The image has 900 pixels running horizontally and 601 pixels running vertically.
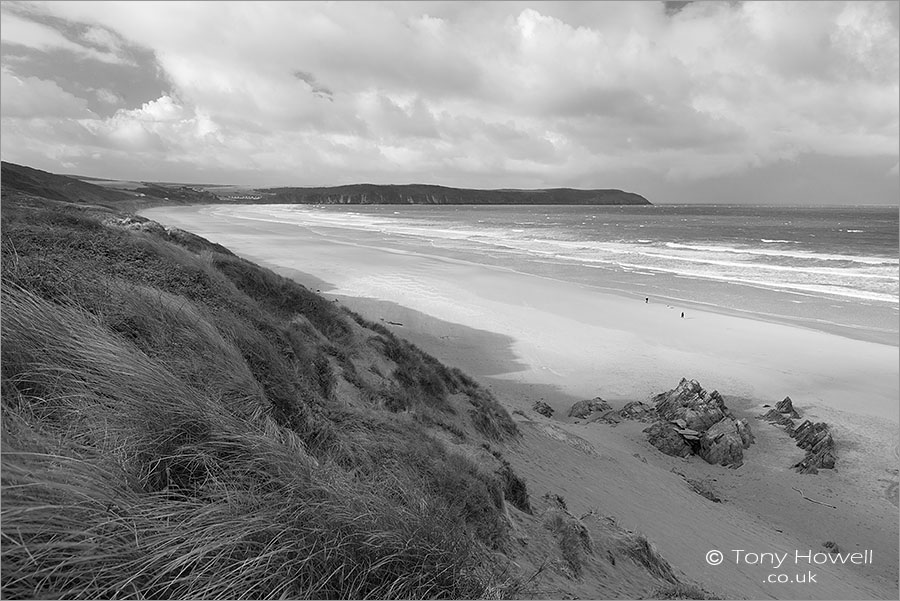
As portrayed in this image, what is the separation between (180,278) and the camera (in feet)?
25.4

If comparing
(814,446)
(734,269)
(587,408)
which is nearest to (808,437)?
(814,446)

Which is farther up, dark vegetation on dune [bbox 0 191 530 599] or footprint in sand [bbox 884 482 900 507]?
dark vegetation on dune [bbox 0 191 530 599]

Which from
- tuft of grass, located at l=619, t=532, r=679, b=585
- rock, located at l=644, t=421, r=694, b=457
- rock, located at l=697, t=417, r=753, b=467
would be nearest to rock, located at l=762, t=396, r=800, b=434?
rock, located at l=697, t=417, r=753, b=467

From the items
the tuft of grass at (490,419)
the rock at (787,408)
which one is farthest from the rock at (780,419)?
the tuft of grass at (490,419)

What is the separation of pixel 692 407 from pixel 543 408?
389cm

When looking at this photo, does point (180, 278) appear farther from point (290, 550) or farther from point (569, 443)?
point (569, 443)

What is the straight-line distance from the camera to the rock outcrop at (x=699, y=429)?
39.6 ft

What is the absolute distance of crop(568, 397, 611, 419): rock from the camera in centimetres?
1400

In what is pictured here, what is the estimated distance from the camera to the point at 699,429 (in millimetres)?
12766

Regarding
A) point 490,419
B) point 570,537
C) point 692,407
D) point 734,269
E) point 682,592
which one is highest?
point 734,269

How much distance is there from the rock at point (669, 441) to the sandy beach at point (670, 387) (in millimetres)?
293

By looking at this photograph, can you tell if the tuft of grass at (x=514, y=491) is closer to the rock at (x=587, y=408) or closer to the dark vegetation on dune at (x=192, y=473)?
the dark vegetation on dune at (x=192, y=473)

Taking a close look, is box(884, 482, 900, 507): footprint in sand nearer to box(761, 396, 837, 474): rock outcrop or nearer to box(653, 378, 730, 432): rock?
box(761, 396, 837, 474): rock outcrop

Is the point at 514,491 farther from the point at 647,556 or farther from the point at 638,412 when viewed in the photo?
the point at 638,412
